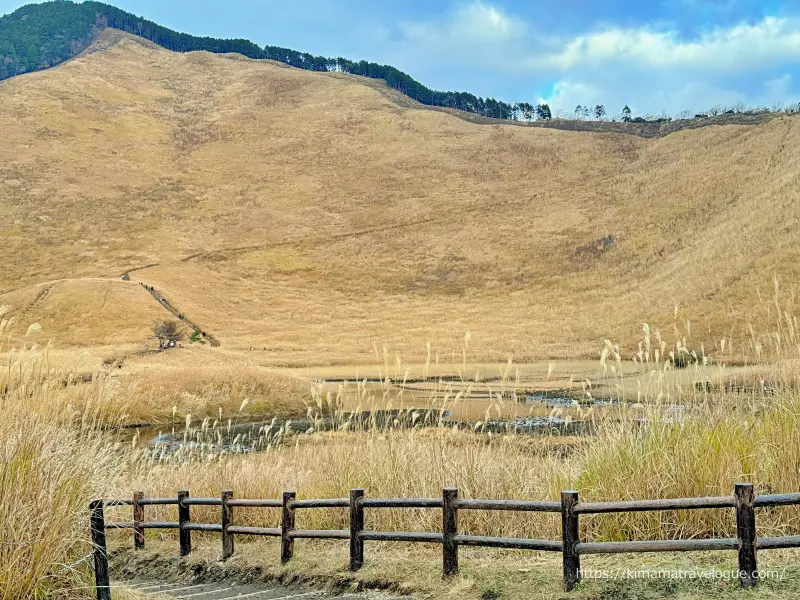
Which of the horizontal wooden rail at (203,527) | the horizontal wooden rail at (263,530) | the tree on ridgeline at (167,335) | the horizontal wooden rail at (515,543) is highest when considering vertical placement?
the tree on ridgeline at (167,335)

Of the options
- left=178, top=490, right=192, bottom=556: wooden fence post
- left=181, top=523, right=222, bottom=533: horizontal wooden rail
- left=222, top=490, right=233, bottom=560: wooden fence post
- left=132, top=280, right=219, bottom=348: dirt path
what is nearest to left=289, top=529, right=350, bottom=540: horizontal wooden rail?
left=222, top=490, right=233, bottom=560: wooden fence post

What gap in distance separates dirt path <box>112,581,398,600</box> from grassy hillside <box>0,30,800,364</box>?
3726 cm

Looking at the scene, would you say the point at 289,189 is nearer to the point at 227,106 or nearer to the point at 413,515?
the point at 227,106

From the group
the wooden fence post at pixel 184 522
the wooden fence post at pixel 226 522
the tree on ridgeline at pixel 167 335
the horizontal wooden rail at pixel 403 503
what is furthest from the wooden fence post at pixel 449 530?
the tree on ridgeline at pixel 167 335

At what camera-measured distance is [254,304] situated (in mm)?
73438

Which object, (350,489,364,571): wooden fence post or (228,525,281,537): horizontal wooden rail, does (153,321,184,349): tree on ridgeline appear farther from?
(350,489,364,571): wooden fence post

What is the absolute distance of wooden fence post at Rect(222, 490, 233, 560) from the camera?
37.4 feet

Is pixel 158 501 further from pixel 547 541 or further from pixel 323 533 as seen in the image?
pixel 547 541

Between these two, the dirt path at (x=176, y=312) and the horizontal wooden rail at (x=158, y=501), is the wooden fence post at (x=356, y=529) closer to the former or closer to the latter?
the horizontal wooden rail at (x=158, y=501)

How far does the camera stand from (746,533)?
262 inches

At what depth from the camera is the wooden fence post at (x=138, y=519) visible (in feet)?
42.1

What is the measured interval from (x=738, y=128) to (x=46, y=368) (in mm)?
112155

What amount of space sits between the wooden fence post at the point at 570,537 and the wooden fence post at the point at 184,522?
263 inches

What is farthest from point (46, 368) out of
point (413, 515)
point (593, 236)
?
point (593, 236)
